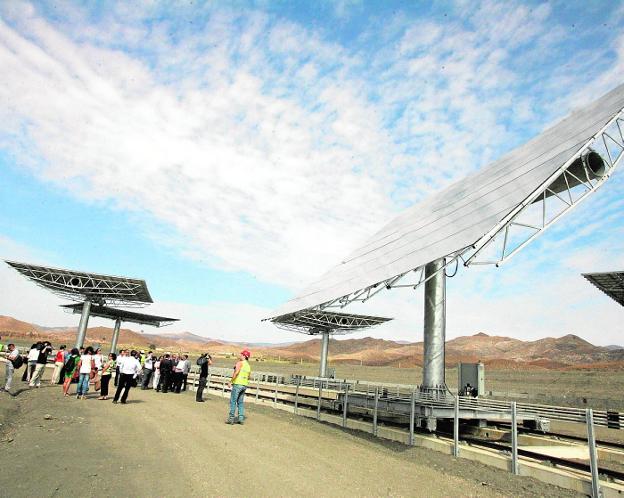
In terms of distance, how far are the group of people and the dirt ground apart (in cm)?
127

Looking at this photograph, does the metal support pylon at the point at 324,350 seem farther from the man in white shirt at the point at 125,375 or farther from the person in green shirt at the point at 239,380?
the person in green shirt at the point at 239,380

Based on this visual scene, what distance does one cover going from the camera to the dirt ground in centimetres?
553

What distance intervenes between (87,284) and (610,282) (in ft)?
137

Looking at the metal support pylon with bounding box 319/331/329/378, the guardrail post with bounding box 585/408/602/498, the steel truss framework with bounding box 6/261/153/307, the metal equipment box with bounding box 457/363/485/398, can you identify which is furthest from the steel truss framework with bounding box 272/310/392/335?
the guardrail post with bounding box 585/408/602/498

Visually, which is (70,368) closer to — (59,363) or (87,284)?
(59,363)

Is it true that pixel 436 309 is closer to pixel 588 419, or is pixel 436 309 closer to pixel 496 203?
pixel 496 203

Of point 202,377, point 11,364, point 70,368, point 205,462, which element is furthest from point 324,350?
point 205,462

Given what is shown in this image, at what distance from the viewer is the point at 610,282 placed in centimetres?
2672

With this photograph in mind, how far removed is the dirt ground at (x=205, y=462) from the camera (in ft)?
18.1

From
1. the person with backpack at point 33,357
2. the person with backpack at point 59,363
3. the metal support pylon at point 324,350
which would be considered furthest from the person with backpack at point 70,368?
the metal support pylon at point 324,350

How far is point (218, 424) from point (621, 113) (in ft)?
42.3

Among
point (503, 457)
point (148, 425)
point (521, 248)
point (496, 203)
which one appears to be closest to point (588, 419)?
point (503, 457)

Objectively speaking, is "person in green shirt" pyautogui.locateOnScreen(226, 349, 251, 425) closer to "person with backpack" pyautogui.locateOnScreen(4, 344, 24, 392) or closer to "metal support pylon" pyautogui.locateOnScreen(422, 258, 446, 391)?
"metal support pylon" pyautogui.locateOnScreen(422, 258, 446, 391)

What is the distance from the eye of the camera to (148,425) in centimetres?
967
